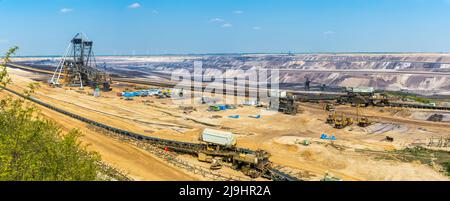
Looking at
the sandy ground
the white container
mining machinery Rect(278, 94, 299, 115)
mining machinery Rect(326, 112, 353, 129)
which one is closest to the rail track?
the white container

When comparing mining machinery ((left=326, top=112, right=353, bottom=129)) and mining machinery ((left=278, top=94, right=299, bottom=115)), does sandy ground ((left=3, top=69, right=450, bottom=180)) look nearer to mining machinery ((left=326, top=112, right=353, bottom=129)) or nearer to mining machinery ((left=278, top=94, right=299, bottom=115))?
mining machinery ((left=326, top=112, right=353, bottom=129))

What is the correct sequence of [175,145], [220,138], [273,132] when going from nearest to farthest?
1. [220,138]
2. [175,145]
3. [273,132]

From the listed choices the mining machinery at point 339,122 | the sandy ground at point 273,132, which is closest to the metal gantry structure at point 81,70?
the sandy ground at point 273,132

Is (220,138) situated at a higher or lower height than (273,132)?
higher

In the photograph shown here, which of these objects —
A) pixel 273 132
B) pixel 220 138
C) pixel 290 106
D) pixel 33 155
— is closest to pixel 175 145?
pixel 220 138

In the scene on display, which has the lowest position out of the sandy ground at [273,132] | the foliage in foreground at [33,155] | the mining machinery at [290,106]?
the sandy ground at [273,132]

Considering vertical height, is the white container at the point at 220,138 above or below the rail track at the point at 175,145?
above

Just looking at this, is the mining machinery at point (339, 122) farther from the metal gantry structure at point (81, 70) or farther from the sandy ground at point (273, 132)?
the metal gantry structure at point (81, 70)

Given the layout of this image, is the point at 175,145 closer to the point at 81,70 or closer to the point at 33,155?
the point at 33,155

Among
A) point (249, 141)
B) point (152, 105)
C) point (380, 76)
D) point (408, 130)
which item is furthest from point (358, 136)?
point (380, 76)
